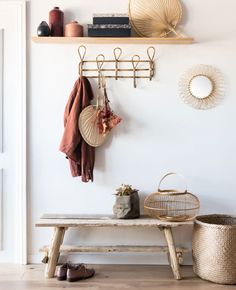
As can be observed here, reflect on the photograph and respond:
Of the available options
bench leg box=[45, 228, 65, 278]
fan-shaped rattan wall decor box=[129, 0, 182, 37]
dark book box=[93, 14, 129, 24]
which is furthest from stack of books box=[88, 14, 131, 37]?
bench leg box=[45, 228, 65, 278]

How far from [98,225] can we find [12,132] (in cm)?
101

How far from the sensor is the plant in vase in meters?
2.94

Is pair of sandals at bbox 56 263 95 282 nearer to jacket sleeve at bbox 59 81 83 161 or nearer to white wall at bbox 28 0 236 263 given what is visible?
white wall at bbox 28 0 236 263

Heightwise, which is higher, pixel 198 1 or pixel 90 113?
pixel 198 1

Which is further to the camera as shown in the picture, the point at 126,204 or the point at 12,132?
the point at 12,132

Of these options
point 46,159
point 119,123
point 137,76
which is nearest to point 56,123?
point 46,159

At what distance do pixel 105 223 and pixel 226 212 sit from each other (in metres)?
0.97

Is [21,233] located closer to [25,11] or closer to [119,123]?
[119,123]

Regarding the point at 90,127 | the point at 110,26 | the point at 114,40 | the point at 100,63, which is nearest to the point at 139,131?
the point at 90,127

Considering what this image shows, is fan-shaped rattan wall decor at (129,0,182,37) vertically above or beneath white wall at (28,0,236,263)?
above

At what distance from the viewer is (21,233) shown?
10.4 ft

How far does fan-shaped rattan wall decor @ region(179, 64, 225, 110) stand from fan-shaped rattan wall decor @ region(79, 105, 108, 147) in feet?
2.25

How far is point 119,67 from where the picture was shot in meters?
3.14

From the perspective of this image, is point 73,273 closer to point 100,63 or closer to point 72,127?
point 72,127
